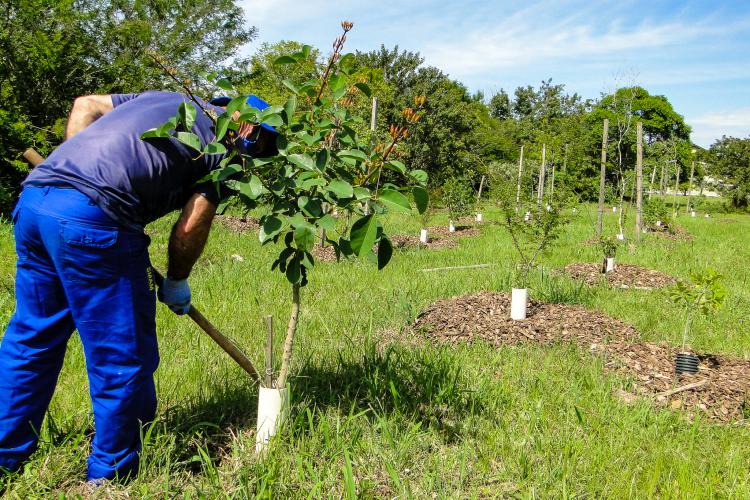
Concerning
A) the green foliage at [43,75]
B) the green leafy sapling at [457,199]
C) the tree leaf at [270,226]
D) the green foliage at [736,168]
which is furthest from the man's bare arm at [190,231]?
the green foliage at [736,168]

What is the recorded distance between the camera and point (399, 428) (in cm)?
262

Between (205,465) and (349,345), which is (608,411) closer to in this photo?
(349,345)

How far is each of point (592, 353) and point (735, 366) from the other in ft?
3.03

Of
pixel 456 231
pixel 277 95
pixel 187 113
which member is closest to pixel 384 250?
pixel 187 113

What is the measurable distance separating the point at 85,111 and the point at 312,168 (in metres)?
1.15

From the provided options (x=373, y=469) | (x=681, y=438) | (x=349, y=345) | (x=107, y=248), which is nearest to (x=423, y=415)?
(x=373, y=469)

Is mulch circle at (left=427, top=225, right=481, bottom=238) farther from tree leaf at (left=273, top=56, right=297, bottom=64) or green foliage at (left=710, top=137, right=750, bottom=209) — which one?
green foliage at (left=710, top=137, right=750, bottom=209)

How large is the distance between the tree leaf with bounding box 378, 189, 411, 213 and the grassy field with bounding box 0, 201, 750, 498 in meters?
0.99

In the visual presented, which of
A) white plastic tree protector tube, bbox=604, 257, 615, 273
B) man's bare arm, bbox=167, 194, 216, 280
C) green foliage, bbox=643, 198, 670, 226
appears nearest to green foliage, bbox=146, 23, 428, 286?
man's bare arm, bbox=167, 194, 216, 280

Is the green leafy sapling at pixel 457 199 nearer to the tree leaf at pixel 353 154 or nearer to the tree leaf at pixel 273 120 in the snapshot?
the tree leaf at pixel 353 154

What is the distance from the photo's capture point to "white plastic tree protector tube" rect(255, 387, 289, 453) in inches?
→ 88.3

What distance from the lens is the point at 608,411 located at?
2973 millimetres

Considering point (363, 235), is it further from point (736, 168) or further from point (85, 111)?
point (736, 168)

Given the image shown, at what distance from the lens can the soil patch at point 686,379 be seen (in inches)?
125
